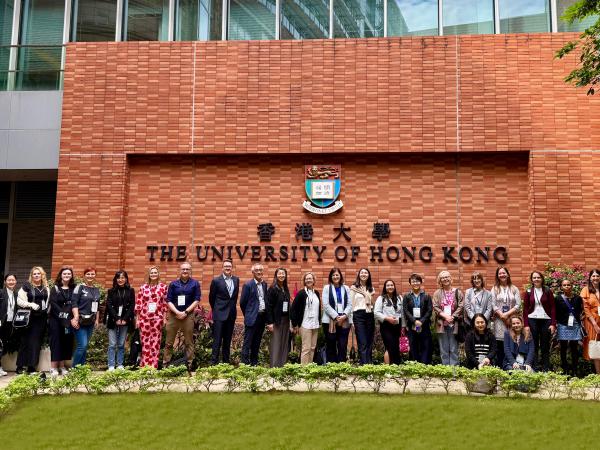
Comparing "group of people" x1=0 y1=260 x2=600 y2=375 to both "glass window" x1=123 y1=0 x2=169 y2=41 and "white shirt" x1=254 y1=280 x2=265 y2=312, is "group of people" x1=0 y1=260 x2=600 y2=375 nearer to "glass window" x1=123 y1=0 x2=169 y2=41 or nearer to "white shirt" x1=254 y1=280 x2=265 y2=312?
"white shirt" x1=254 y1=280 x2=265 y2=312

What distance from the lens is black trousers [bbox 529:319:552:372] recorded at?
8422 mm

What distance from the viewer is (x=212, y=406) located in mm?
6449

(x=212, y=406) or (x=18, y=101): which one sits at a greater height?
(x=18, y=101)

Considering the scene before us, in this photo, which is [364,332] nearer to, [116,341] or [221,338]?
[221,338]

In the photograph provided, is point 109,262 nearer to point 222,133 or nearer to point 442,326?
point 222,133

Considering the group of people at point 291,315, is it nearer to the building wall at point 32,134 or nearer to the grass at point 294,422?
the grass at point 294,422

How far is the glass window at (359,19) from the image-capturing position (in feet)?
40.0

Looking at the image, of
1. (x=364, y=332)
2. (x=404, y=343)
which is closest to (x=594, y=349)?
(x=404, y=343)

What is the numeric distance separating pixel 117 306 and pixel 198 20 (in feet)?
21.0

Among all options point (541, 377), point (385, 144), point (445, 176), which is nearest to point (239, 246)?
point (385, 144)

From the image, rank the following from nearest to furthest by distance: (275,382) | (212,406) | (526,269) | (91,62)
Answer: (212,406)
(275,382)
(526,269)
(91,62)

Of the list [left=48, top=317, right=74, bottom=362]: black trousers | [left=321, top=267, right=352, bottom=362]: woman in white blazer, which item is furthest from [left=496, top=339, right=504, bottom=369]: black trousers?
[left=48, top=317, right=74, bottom=362]: black trousers

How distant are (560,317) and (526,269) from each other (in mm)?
2697

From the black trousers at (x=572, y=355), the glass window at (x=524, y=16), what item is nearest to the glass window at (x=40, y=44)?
the glass window at (x=524, y=16)
